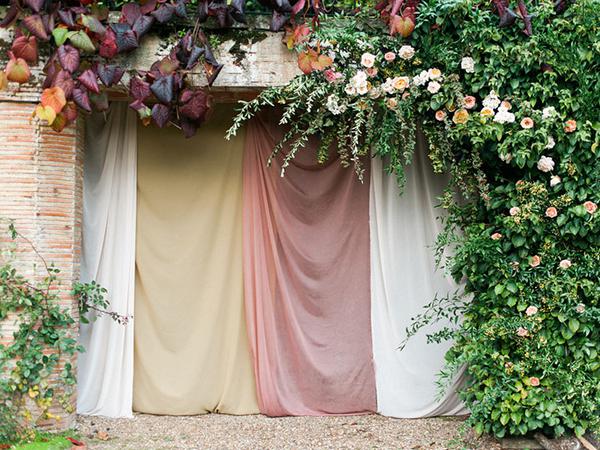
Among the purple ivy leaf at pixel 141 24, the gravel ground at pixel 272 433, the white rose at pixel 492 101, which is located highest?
the purple ivy leaf at pixel 141 24

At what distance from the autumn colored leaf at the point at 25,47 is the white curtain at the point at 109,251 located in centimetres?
104

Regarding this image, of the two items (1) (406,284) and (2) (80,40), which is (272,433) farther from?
(2) (80,40)

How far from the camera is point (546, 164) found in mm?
4195

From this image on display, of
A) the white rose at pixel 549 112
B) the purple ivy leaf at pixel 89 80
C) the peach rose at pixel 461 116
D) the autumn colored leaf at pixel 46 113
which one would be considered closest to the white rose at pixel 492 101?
the peach rose at pixel 461 116

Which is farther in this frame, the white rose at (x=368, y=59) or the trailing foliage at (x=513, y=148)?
the white rose at (x=368, y=59)

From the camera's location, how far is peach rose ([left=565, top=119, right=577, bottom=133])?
13.7 feet

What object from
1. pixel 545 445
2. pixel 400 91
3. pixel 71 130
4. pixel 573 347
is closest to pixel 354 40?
pixel 400 91

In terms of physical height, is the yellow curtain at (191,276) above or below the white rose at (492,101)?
below

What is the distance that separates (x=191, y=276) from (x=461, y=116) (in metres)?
2.55

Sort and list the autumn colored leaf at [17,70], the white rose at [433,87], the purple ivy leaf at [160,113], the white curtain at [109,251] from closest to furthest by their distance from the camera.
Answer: the autumn colored leaf at [17,70]
the white rose at [433,87]
the purple ivy leaf at [160,113]
the white curtain at [109,251]

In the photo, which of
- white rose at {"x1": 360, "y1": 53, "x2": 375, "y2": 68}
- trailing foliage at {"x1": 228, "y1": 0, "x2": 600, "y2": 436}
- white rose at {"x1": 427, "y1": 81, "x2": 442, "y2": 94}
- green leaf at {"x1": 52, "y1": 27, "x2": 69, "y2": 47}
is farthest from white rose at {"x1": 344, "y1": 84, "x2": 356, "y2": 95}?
green leaf at {"x1": 52, "y1": 27, "x2": 69, "y2": 47}

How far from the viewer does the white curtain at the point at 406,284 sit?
527 cm

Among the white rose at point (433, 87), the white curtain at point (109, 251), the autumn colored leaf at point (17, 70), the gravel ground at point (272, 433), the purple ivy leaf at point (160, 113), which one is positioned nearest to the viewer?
the autumn colored leaf at point (17, 70)

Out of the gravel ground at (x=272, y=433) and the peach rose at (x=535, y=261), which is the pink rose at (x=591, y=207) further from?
the gravel ground at (x=272, y=433)
